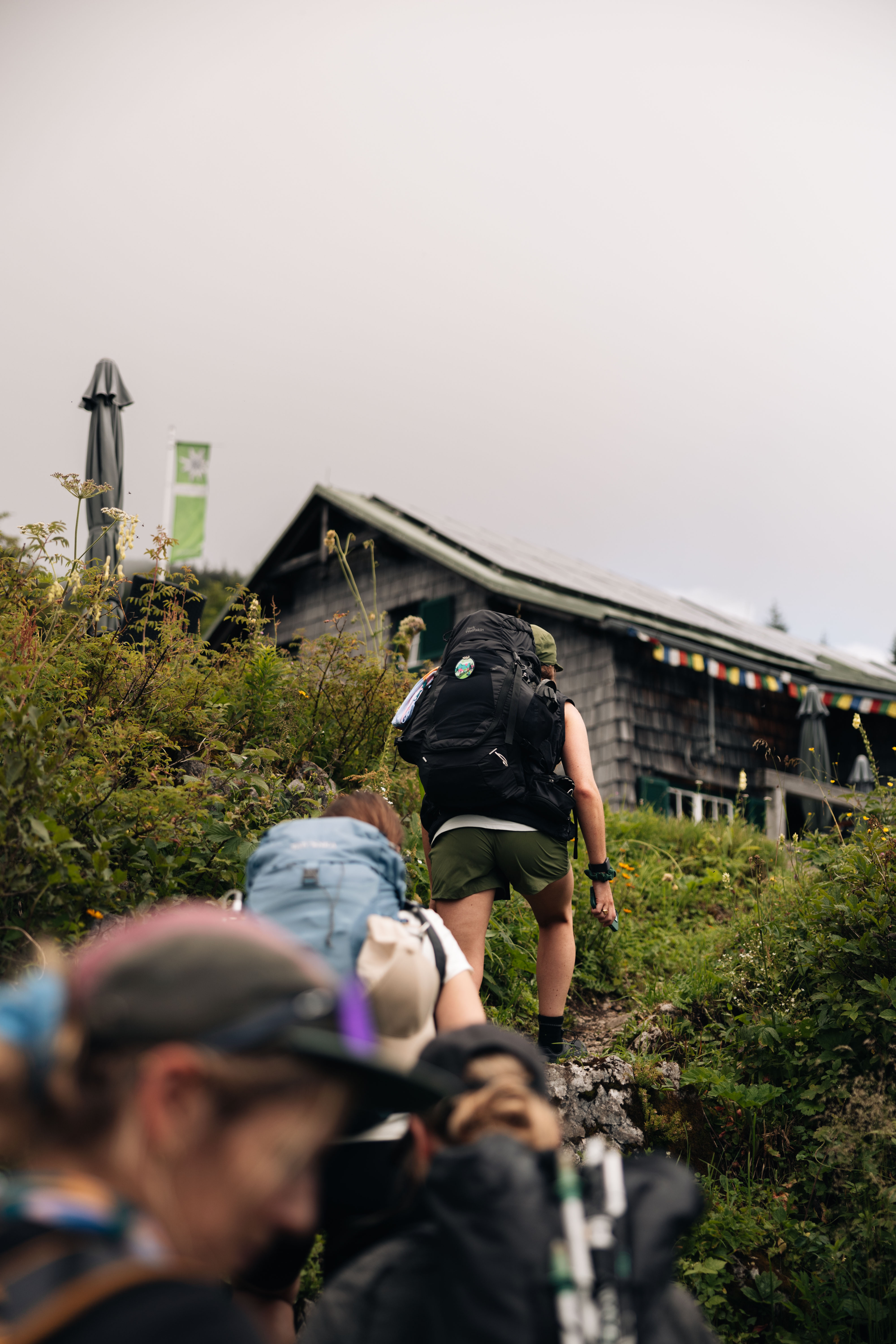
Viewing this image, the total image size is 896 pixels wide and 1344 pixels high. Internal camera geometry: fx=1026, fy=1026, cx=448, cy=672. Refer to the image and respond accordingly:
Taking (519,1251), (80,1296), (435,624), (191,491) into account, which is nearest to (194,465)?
(191,491)

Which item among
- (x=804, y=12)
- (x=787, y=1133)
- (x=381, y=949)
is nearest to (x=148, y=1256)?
(x=381, y=949)

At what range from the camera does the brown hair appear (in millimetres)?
2695

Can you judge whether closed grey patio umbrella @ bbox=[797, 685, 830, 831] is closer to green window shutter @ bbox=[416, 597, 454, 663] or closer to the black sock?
green window shutter @ bbox=[416, 597, 454, 663]

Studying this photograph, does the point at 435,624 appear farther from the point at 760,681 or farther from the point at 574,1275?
the point at 574,1275

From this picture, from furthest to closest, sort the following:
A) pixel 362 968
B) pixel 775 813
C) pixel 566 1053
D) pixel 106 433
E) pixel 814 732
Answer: pixel 814 732 → pixel 775 813 → pixel 106 433 → pixel 566 1053 → pixel 362 968

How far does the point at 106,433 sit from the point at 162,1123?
8.27 m

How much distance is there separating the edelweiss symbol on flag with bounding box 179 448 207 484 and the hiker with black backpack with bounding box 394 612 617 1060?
17410mm

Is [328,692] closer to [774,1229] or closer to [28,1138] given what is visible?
[774,1229]

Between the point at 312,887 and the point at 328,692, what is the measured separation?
13.8 ft

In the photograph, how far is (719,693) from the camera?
14.5 m

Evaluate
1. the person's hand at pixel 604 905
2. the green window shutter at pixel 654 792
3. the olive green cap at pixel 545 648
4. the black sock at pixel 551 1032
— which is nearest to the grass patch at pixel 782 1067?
the black sock at pixel 551 1032

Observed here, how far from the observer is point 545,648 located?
4.43 meters

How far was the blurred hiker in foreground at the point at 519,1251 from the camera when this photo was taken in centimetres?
146

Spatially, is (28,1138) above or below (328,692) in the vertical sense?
below
